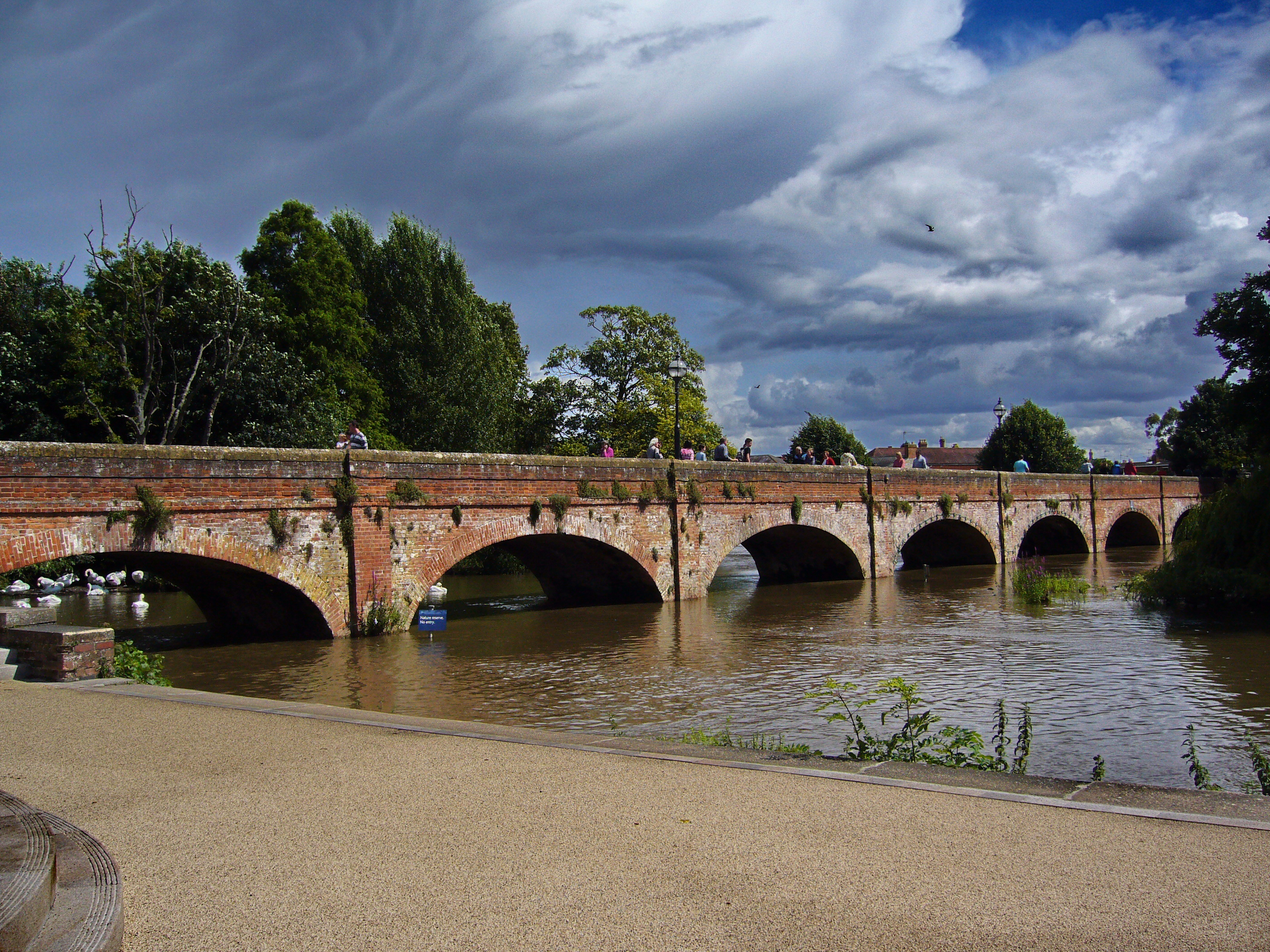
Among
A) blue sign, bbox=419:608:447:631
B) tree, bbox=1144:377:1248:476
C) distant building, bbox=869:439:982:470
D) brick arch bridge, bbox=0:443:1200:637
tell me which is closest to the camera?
brick arch bridge, bbox=0:443:1200:637

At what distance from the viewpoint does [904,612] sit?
17.9 metres

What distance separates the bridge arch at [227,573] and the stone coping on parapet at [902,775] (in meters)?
5.18

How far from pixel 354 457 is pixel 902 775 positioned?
34.9ft

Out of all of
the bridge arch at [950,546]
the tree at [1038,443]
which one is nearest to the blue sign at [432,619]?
the bridge arch at [950,546]

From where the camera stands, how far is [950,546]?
98.3ft

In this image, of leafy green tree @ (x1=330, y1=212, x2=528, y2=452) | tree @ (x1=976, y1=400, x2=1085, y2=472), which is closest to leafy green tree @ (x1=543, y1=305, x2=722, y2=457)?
leafy green tree @ (x1=330, y1=212, x2=528, y2=452)

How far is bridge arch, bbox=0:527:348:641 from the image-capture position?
1125 cm

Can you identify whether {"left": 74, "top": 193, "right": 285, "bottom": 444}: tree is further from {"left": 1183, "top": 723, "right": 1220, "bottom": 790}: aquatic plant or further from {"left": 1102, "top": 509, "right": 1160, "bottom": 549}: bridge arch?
{"left": 1102, "top": 509, "right": 1160, "bottom": 549}: bridge arch

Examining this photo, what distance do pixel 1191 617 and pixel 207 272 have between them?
74.7ft

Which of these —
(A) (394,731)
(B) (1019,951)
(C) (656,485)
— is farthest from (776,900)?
(C) (656,485)

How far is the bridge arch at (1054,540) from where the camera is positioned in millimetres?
33625

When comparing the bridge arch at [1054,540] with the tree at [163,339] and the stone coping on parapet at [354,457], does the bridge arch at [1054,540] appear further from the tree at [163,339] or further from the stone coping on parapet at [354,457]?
the tree at [163,339]

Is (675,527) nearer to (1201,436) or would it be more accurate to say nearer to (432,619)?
(432,619)

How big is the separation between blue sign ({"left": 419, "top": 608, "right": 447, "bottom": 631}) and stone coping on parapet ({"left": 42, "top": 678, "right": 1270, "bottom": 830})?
700 cm
